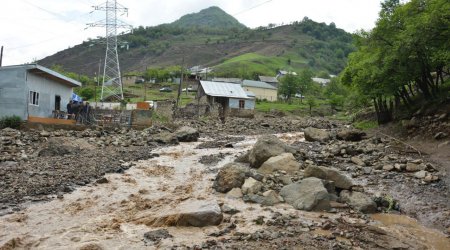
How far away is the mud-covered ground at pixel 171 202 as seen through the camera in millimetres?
7914

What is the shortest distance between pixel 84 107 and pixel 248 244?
27.4m

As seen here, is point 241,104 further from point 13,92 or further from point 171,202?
point 171,202

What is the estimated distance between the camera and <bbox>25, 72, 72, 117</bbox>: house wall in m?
27.4

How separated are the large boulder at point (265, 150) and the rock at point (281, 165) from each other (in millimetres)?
810

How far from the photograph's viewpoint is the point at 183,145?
25266 millimetres

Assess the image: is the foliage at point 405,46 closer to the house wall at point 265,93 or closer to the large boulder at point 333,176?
the large boulder at point 333,176

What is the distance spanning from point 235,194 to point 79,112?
77.2ft

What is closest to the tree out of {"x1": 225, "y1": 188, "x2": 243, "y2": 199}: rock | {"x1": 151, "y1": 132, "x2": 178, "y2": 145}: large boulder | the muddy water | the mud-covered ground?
{"x1": 151, "y1": 132, "x2": 178, "y2": 145}: large boulder

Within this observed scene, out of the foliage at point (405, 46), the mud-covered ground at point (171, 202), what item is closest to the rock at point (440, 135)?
the mud-covered ground at point (171, 202)

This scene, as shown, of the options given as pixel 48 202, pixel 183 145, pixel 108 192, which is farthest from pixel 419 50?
pixel 48 202

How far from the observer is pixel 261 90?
266 ft

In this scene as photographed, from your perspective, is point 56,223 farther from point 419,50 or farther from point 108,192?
point 419,50

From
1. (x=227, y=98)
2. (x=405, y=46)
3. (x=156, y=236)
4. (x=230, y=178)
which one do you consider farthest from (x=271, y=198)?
(x=227, y=98)

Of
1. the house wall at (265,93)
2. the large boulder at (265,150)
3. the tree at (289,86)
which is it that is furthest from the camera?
the house wall at (265,93)
